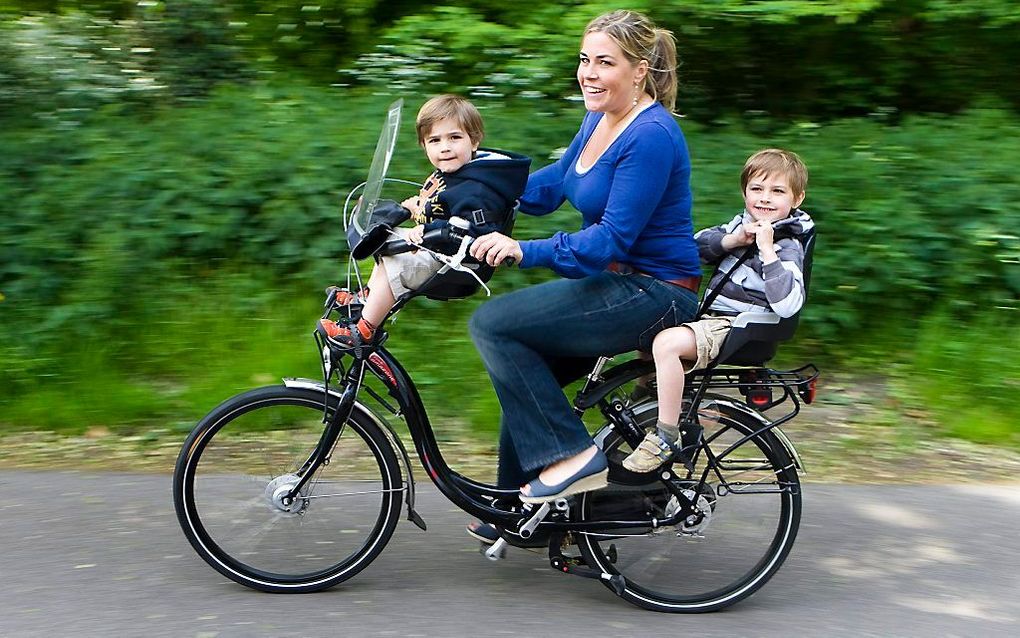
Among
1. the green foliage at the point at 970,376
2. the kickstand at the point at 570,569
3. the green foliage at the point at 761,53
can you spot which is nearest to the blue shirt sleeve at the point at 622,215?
the kickstand at the point at 570,569

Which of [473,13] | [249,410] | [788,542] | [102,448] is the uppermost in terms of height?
[473,13]

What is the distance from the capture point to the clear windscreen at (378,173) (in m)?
3.57

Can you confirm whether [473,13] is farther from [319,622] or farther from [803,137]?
[319,622]

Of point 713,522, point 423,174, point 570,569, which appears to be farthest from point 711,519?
point 423,174

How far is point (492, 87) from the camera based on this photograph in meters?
7.29

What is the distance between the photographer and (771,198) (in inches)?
146

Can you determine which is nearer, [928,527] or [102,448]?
[928,527]

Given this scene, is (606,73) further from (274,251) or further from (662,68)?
(274,251)

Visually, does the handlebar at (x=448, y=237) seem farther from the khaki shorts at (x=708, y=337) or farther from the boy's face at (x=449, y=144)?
the khaki shorts at (x=708, y=337)

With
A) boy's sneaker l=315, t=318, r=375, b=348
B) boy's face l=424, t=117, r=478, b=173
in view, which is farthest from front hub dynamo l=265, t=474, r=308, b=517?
boy's face l=424, t=117, r=478, b=173

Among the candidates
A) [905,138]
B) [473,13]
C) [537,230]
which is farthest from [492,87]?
[905,138]

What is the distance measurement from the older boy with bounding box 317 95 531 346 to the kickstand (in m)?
0.99

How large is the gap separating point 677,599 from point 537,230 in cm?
279

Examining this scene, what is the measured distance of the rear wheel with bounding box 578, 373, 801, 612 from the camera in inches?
152
